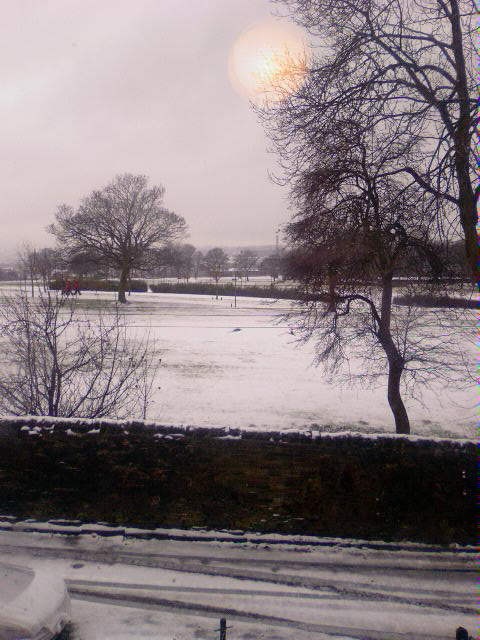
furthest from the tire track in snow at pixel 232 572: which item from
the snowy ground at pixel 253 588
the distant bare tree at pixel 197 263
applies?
the distant bare tree at pixel 197 263

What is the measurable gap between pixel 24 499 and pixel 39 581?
9.45 ft

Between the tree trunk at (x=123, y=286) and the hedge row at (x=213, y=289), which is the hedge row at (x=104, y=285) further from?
the tree trunk at (x=123, y=286)

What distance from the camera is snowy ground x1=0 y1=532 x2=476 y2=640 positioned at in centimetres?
478

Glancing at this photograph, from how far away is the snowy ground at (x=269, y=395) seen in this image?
416 inches

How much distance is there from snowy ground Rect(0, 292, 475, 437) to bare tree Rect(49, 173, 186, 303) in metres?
24.1

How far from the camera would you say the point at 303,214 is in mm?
8719

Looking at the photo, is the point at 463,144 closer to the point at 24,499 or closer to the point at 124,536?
the point at 124,536

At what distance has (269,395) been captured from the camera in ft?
41.8

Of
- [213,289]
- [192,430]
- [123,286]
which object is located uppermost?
[123,286]

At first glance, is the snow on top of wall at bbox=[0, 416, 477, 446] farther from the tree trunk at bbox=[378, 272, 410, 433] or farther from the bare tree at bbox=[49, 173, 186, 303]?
the bare tree at bbox=[49, 173, 186, 303]

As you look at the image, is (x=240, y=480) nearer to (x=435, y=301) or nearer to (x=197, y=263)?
(x=435, y=301)

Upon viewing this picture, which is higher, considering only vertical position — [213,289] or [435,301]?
[213,289]

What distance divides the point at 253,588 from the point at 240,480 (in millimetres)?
1464

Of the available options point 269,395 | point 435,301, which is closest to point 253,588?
point 435,301
